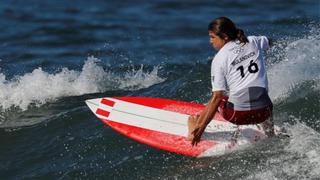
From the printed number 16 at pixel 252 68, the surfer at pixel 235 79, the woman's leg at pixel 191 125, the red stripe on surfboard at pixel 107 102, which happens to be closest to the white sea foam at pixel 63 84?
the red stripe on surfboard at pixel 107 102

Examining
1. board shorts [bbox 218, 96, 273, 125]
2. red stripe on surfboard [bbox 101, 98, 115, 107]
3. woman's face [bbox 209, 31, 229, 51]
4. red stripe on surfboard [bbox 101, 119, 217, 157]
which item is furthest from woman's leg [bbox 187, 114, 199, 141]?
red stripe on surfboard [bbox 101, 98, 115, 107]

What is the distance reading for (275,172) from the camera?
688 centimetres

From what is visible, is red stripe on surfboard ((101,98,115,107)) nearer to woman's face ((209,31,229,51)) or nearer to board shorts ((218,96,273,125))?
board shorts ((218,96,273,125))

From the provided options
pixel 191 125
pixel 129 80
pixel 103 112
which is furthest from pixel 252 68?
pixel 129 80

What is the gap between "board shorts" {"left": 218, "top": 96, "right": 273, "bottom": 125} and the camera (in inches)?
289

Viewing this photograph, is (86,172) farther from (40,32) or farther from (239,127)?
(40,32)

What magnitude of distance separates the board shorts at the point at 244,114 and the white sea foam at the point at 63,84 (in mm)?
4066

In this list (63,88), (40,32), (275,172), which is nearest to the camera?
(275,172)

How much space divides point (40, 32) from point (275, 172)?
1129cm

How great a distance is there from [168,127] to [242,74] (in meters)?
1.63

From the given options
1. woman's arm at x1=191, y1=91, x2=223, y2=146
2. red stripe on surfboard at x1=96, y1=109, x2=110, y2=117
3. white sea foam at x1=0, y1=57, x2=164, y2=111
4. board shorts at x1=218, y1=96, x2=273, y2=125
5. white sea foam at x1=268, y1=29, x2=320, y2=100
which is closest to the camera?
woman's arm at x1=191, y1=91, x2=223, y2=146

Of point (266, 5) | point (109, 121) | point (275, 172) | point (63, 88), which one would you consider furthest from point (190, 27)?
point (275, 172)

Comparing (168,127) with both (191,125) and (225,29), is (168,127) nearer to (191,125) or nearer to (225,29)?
(191,125)

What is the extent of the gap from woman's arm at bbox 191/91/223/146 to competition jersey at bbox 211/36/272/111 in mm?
88
